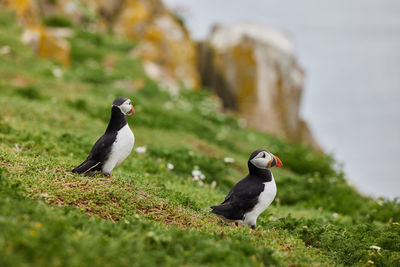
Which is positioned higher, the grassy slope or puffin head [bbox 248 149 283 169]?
puffin head [bbox 248 149 283 169]

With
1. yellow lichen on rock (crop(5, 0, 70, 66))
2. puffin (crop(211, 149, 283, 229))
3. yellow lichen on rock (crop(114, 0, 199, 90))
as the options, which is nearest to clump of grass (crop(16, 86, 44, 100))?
yellow lichen on rock (crop(5, 0, 70, 66))

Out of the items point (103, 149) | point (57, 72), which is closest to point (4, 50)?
point (57, 72)

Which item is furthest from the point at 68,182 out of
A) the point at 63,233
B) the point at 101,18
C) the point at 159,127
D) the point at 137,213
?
the point at 101,18

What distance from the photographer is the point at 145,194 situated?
6.47 metres

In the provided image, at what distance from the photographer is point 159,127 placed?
14.4 meters

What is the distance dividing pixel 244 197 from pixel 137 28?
2359 centimetres

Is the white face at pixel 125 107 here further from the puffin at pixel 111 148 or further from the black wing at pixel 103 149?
the black wing at pixel 103 149

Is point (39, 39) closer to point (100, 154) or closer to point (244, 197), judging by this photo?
point (100, 154)

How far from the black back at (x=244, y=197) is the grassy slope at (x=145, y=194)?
0.67ft

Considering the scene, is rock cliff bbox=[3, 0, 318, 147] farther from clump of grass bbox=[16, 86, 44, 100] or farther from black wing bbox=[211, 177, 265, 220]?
black wing bbox=[211, 177, 265, 220]

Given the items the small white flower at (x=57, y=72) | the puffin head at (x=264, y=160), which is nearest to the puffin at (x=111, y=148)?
the puffin head at (x=264, y=160)

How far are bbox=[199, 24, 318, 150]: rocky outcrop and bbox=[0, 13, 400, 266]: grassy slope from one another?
594 cm

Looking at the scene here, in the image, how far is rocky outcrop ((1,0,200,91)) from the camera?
20062mm

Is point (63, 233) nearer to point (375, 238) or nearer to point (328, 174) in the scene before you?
point (375, 238)
